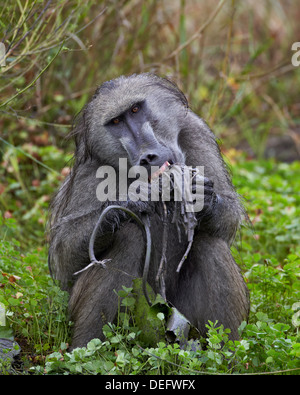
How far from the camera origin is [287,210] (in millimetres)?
5117

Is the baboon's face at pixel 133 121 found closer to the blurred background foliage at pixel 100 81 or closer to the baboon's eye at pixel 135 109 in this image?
the baboon's eye at pixel 135 109

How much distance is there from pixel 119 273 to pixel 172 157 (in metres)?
0.68

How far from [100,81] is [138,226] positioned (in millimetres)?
3444

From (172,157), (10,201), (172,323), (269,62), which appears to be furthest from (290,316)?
(269,62)

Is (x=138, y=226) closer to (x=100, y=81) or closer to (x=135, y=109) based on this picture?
(x=135, y=109)

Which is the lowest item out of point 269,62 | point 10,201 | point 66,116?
point 10,201

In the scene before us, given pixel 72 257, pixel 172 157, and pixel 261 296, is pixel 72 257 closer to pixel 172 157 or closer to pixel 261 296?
pixel 172 157

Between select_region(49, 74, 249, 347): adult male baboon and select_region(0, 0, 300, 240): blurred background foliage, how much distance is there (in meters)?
0.77

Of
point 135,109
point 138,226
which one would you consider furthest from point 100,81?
point 138,226

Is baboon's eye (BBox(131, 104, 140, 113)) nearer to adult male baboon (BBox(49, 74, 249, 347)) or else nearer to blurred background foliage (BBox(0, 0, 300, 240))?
adult male baboon (BBox(49, 74, 249, 347))

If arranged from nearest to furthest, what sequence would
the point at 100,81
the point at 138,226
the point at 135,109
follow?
the point at 138,226 → the point at 135,109 → the point at 100,81

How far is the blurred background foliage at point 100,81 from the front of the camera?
4.64 meters

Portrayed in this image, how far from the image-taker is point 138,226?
3.40m

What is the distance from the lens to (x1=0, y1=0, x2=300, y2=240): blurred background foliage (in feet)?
15.2
